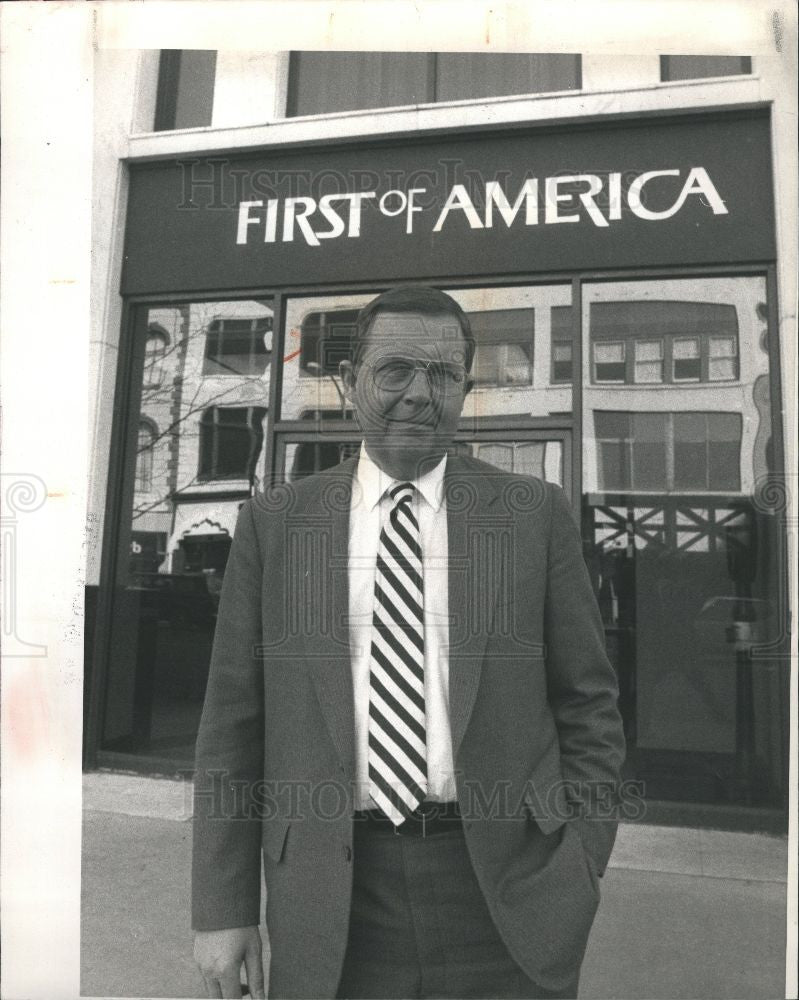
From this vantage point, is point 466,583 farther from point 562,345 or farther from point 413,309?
point 562,345

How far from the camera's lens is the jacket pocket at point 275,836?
2.17 metres

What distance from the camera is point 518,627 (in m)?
2.28

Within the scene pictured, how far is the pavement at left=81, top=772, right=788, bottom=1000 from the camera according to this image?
2.92 metres

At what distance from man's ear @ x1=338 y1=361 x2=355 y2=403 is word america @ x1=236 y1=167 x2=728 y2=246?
Answer: 53 centimetres

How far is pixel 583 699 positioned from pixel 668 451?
1.82 meters

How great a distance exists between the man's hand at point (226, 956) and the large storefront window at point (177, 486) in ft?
3.65

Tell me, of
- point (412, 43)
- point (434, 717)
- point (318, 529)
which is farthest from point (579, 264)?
point (434, 717)

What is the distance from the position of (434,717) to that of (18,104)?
2.64 m

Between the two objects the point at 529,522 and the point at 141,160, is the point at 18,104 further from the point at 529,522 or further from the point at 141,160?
the point at 529,522

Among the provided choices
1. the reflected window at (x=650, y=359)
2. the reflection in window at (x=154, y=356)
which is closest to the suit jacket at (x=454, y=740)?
the reflection in window at (x=154, y=356)

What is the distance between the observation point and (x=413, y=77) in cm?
298

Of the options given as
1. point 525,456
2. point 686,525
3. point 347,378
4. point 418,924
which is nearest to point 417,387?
point 347,378

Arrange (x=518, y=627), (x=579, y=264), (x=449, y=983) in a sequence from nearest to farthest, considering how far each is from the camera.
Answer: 1. (x=449, y=983)
2. (x=518, y=627)
3. (x=579, y=264)

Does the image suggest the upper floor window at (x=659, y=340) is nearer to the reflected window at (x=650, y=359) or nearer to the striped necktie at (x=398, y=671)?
the reflected window at (x=650, y=359)
